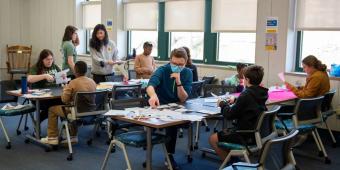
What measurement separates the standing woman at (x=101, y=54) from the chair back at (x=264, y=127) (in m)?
3.19

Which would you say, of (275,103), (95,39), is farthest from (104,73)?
(275,103)

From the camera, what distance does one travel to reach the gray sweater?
6.12 m

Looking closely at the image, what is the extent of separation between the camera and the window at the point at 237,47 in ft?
22.2

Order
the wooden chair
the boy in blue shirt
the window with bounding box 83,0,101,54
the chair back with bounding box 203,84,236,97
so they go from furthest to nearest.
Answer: the wooden chair < the window with bounding box 83,0,101,54 < the chair back with bounding box 203,84,236,97 < the boy in blue shirt

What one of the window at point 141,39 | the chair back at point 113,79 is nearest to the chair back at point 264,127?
the chair back at point 113,79

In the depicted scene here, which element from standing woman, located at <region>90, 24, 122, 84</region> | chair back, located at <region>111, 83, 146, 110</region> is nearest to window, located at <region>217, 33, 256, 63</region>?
standing woman, located at <region>90, 24, 122, 84</region>

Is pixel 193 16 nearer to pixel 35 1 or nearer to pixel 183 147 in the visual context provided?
pixel 183 147

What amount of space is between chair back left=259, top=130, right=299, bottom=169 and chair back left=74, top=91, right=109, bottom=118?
2683 millimetres

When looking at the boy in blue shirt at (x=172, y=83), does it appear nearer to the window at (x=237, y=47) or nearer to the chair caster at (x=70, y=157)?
the chair caster at (x=70, y=157)

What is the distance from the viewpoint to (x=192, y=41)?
761cm

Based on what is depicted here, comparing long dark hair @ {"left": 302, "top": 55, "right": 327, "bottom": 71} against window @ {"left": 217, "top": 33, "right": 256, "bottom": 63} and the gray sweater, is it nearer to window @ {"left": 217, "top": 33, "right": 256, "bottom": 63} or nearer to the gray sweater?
window @ {"left": 217, "top": 33, "right": 256, "bottom": 63}

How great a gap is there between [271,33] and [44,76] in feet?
11.0

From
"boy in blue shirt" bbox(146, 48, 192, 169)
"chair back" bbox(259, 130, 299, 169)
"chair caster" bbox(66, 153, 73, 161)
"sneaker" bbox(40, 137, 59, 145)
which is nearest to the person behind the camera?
"chair back" bbox(259, 130, 299, 169)

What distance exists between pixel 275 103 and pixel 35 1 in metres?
7.98
